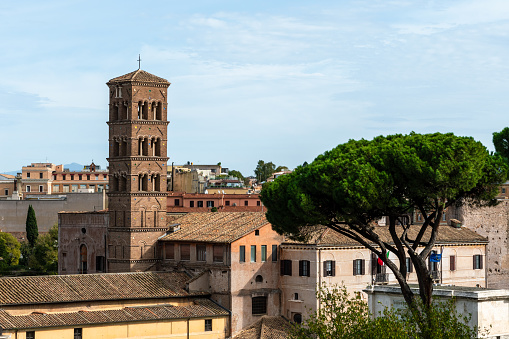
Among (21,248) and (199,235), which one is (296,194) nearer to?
(199,235)

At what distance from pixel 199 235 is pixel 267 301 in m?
5.44

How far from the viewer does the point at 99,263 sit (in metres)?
58.5

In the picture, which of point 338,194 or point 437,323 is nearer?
point 437,323

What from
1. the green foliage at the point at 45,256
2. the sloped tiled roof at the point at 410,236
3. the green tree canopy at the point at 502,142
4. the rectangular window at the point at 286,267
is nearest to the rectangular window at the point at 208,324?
the rectangular window at the point at 286,267

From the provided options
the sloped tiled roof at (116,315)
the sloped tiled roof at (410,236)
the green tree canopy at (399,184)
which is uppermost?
the green tree canopy at (399,184)

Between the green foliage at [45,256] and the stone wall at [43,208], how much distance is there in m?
14.7

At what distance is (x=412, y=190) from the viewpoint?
36.0 m

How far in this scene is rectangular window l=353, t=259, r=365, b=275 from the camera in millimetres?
53469

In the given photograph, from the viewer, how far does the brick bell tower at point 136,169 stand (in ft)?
183

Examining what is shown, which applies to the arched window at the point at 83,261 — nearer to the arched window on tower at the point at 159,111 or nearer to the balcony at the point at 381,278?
the arched window on tower at the point at 159,111

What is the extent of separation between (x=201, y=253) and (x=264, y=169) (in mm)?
108668

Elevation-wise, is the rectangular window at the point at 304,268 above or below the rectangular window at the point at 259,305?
above

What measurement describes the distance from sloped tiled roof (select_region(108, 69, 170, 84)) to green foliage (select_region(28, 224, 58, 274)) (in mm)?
31019

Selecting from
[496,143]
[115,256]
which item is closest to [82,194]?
[115,256]
